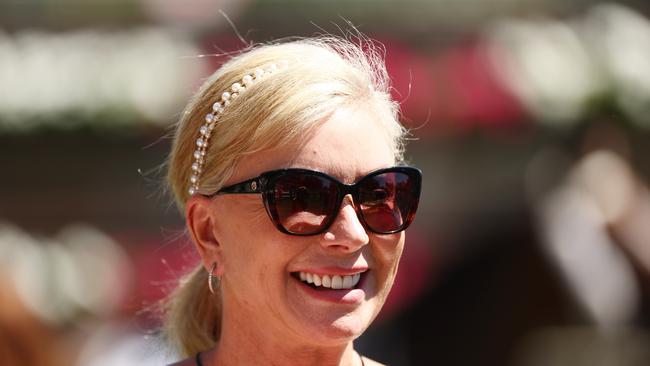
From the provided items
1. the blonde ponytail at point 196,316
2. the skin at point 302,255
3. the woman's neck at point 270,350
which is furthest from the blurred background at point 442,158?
the skin at point 302,255

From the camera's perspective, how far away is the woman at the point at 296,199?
2.46 metres

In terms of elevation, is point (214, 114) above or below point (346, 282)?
above

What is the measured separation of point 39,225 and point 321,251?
31.4ft

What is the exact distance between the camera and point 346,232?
96.5 inches

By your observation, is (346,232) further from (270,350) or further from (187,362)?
(187,362)

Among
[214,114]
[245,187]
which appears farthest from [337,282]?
[214,114]

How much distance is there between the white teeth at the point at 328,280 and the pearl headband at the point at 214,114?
36 cm

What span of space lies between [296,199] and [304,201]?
0.02 m

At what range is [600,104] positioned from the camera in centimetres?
1069

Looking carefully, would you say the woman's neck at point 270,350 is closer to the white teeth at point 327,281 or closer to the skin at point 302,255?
the skin at point 302,255

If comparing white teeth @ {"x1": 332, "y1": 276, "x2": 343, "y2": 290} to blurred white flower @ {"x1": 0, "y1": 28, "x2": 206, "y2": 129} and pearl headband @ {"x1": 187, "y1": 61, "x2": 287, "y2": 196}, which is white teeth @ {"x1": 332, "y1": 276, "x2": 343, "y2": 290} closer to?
pearl headband @ {"x1": 187, "y1": 61, "x2": 287, "y2": 196}

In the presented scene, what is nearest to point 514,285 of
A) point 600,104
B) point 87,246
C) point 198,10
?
point 600,104

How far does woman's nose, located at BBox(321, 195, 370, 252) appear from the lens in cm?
245

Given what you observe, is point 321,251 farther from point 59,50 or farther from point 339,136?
point 59,50
